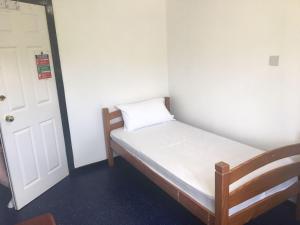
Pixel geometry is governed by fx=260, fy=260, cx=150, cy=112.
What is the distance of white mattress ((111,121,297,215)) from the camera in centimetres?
186

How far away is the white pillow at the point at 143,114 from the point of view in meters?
3.12

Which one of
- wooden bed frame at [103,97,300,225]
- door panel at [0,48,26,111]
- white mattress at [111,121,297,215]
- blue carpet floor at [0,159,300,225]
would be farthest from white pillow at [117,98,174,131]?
door panel at [0,48,26,111]

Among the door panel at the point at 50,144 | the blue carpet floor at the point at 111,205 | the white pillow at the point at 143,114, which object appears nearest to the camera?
the blue carpet floor at the point at 111,205

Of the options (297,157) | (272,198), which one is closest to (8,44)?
(272,198)

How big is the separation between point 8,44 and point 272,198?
A: 100 inches

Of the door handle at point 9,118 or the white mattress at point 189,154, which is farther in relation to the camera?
the door handle at point 9,118

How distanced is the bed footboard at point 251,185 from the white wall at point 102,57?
2025mm

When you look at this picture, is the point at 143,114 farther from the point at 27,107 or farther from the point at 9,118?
the point at 9,118

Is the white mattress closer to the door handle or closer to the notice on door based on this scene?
the notice on door

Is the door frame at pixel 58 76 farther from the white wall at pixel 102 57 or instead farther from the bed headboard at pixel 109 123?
the bed headboard at pixel 109 123

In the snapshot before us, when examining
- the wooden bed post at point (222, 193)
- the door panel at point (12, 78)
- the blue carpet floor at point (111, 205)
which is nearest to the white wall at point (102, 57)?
the blue carpet floor at point (111, 205)

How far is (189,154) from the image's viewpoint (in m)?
2.36

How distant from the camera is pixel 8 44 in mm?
2361

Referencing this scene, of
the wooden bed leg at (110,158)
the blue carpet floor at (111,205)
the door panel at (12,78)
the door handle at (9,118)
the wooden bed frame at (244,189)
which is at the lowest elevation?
the blue carpet floor at (111,205)
